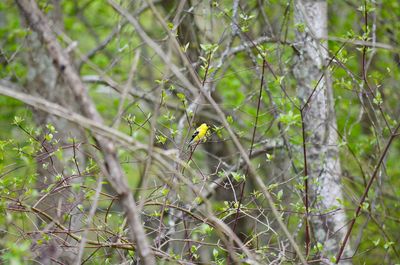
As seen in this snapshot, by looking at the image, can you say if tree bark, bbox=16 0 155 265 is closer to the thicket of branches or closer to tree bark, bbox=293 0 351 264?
the thicket of branches

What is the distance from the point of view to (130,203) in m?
2.14

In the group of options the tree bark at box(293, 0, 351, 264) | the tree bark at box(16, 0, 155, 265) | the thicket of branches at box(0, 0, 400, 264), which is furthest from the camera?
the tree bark at box(293, 0, 351, 264)

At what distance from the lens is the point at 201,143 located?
394 centimetres

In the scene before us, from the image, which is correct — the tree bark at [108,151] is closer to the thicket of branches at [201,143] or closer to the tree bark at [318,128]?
the thicket of branches at [201,143]

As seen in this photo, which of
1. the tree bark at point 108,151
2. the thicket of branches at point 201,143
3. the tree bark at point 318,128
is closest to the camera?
the tree bark at point 108,151

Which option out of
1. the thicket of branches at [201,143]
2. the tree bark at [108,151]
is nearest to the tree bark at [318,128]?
the thicket of branches at [201,143]

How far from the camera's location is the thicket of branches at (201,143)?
2.51 meters

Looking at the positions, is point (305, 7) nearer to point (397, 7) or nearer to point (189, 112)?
point (189, 112)

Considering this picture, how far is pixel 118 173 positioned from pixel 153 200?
5.36 ft

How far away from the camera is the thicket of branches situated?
251 centimetres

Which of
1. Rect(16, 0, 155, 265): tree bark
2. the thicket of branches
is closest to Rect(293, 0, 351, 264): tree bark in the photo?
the thicket of branches

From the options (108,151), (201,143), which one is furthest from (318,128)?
(108,151)

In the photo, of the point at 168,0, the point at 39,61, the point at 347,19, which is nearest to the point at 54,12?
the point at 39,61

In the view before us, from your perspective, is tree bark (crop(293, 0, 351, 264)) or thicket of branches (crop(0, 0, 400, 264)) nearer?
thicket of branches (crop(0, 0, 400, 264))
